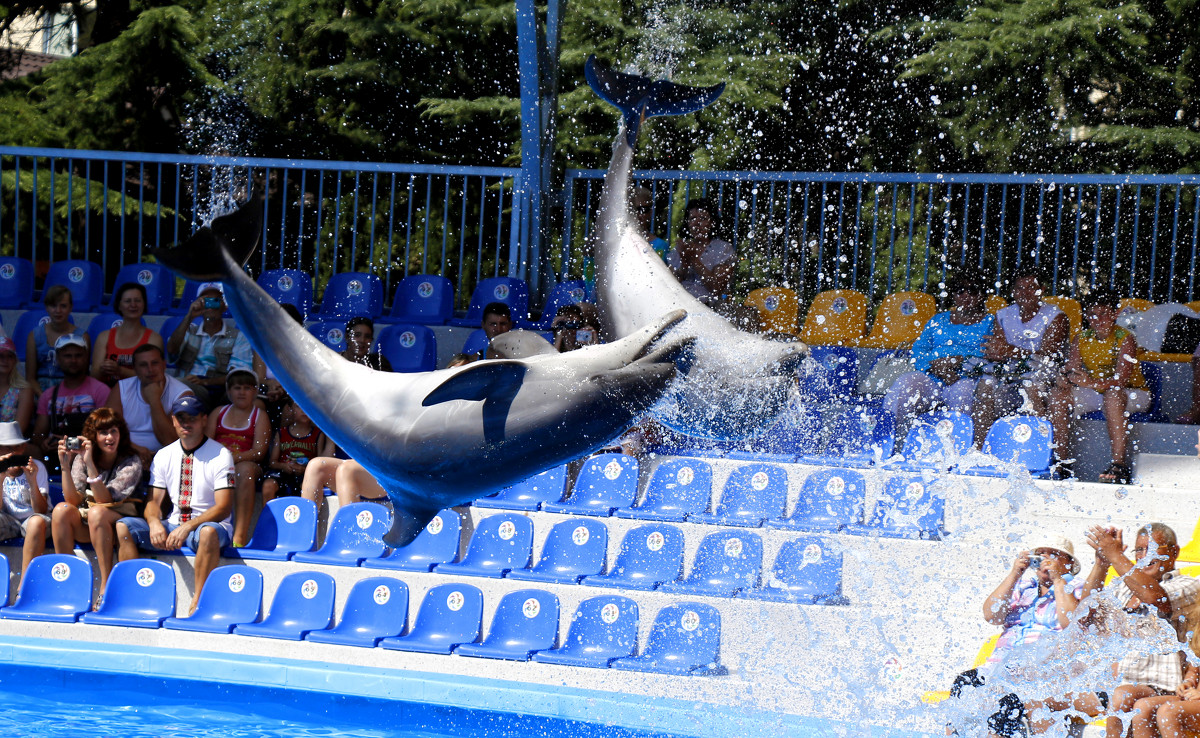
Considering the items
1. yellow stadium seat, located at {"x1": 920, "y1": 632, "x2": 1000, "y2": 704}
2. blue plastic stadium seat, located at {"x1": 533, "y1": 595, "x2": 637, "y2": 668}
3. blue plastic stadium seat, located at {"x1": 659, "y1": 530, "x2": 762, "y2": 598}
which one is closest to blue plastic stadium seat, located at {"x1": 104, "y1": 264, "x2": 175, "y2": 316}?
blue plastic stadium seat, located at {"x1": 533, "y1": 595, "x2": 637, "y2": 668}

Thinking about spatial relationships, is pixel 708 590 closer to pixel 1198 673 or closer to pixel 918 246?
pixel 1198 673

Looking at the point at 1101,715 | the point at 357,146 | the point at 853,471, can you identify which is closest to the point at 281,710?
the point at 853,471

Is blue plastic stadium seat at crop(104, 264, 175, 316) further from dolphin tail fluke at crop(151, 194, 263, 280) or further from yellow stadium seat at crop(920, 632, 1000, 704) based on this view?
yellow stadium seat at crop(920, 632, 1000, 704)

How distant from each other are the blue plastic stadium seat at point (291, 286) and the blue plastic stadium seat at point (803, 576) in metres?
5.51

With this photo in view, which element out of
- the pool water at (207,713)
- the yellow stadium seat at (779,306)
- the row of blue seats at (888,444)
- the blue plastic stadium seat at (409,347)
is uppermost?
the yellow stadium seat at (779,306)

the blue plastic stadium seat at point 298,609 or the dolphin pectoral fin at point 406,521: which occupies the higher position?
the dolphin pectoral fin at point 406,521

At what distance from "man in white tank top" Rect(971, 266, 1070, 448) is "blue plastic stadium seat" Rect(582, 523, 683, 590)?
2.23 meters

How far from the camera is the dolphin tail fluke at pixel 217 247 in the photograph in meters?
4.30

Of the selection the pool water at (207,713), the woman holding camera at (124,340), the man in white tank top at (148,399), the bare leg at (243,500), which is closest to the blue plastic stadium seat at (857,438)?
the pool water at (207,713)

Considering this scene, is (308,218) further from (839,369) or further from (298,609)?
(298,609)

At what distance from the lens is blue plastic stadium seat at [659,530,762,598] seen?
7578mm

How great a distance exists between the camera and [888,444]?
342 inches

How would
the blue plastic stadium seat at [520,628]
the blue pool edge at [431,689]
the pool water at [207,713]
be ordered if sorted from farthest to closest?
the blue plastic stadium seat at [520,628], the pool water at [207,713], the blue pool edge at [431,689]

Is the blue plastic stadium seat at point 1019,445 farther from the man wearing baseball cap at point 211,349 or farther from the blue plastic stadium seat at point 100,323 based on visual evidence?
the blue plastic stadium seat at point 100,323
